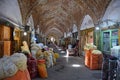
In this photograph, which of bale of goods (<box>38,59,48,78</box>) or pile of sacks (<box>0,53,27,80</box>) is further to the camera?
bale of goods (<box>38,59,48,78</box>)

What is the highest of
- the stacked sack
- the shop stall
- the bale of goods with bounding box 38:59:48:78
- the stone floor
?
the shop stall

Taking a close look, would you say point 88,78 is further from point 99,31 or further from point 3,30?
point 99,31

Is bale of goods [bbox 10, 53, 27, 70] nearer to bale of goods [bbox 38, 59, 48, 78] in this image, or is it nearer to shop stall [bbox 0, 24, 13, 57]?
bale of goods [bbox 38, 59, 48, 78]

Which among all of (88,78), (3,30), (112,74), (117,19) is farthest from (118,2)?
(3,30)

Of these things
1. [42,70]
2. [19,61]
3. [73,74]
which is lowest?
[73,74]

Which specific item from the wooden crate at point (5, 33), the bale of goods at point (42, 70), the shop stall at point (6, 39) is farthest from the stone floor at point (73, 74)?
the wooden crate at point (5, 33)

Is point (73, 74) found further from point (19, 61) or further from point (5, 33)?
point (19, 61)

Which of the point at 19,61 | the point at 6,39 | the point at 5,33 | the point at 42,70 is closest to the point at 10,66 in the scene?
the point at 19,61

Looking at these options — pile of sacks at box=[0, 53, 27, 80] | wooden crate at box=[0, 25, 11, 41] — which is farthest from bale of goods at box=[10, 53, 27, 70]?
wooden crate at box=[0, 25, 11, 41]

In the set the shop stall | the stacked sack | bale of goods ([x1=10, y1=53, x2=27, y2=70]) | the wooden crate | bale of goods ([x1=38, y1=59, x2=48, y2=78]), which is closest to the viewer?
the stacked sack

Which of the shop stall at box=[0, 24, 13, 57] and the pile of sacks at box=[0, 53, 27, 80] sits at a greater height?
the shop stall at box=[0, 24, 13, 57]

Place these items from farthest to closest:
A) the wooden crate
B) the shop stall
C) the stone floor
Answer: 1. the shop stall
2. the wooden crate
3. the stone floor

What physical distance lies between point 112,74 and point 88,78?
1.82 m

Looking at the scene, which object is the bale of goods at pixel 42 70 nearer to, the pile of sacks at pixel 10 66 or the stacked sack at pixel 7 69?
the pile of sacks at pixel 10 66
